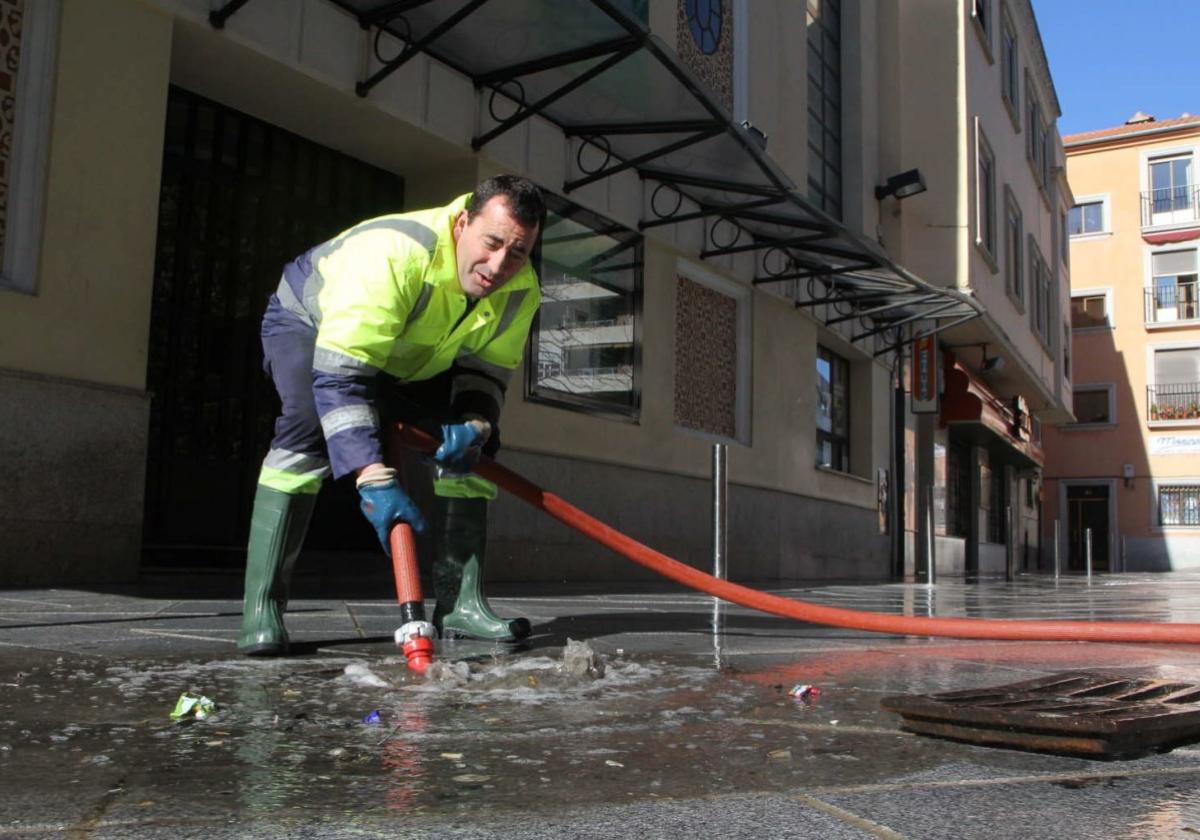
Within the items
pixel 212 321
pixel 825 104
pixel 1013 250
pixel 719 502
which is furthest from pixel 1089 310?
pixel 212 321

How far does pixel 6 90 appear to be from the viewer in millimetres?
5250

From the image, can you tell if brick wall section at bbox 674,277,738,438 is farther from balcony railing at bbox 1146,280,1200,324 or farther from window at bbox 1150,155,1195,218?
window at bbox 1150,155,1195,218

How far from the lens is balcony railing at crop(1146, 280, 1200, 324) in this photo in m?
37.8

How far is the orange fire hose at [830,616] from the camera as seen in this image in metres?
3.24

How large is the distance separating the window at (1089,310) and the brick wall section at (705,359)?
31.6 meters

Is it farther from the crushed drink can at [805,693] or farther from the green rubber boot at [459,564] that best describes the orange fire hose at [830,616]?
the crushed drink can at [805,693]

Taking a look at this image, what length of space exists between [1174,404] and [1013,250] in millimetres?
20960

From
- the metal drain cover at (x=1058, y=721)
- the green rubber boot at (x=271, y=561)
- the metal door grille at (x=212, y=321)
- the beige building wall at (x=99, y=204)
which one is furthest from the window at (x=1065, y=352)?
the metal drain cover at (x=1058, y=721)

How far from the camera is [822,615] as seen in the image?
368 cm

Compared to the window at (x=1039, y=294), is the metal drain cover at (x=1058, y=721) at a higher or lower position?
lower

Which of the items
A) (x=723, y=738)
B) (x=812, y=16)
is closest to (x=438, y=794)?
(x=723, y=738)

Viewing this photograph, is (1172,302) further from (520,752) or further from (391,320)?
(520,752)

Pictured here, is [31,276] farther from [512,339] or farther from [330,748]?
[330,748]

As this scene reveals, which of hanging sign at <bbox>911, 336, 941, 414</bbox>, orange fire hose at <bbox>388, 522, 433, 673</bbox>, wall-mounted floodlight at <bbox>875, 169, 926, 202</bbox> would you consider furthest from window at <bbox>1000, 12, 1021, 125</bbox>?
orange fire hose at <bbox>388, 522, 433, 673</bbox>
